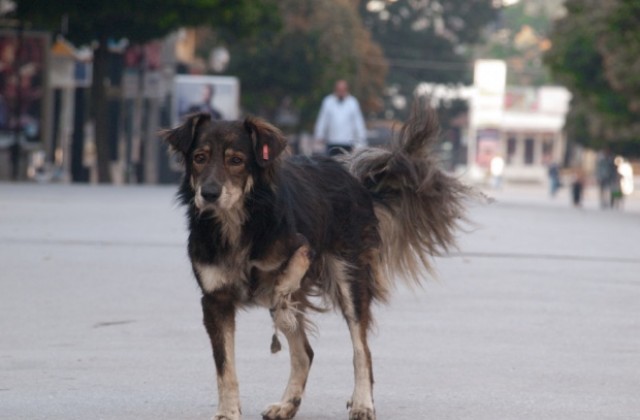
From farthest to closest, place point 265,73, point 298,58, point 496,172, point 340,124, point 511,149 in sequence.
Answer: point 511,149 < point 496,172 < point 298,58 < point 265,73 < point 340,124

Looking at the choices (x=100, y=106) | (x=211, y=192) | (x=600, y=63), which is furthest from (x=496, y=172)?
(x=211, y=192)

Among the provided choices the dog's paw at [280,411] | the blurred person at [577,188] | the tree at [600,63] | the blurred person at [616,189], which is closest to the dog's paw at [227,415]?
the dog's paw at [280,411]

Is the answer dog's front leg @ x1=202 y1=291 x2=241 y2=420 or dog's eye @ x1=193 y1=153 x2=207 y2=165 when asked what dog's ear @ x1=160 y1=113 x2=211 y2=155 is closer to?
dog's eye @ x1=193 y1=153 x2=207 y2=165

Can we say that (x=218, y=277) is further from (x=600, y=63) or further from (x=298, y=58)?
(x=298, y=58)

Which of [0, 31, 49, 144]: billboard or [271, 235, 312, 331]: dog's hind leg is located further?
[0, 31, 49, 144]: billboard

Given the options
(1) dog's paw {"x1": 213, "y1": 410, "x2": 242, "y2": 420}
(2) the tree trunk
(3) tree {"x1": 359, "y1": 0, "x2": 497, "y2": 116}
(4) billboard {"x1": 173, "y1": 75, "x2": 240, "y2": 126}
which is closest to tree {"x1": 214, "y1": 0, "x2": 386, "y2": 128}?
(4) billboard {"x1": 173, "y1": 75, "x2": 240, "y2": 126}

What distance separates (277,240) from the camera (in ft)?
23.7

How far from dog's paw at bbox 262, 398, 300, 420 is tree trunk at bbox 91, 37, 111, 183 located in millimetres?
37562

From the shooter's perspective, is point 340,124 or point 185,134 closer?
point 185,134

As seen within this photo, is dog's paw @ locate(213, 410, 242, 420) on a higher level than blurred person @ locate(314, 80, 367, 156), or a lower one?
lower

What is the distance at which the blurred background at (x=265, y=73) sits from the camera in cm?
4428

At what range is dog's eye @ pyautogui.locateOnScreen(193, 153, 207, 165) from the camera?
7.08m

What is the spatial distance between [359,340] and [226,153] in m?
1.14

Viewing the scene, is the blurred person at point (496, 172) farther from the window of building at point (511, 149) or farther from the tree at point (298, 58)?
the window of building at point (511, 149)
